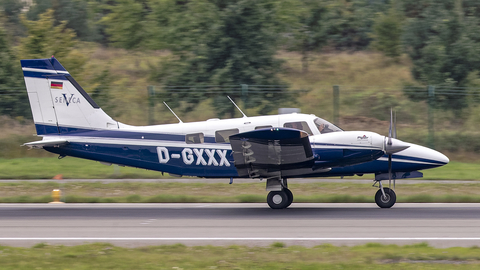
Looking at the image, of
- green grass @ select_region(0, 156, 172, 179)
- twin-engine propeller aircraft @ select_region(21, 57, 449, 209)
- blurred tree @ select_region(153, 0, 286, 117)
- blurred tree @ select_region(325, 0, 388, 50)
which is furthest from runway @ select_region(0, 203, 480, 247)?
blurred tree @ select_region(325, 0, 388, 50)

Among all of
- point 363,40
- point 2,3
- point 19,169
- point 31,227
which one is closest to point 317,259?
point 31,227

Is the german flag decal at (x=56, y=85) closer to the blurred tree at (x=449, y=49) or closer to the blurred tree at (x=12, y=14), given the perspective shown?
the blurred tree at (x=449, y=49)

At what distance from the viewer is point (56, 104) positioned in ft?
47.2

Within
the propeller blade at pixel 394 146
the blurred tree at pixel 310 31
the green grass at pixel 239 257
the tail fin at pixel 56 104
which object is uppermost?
the blurred tree at pixel 310 31

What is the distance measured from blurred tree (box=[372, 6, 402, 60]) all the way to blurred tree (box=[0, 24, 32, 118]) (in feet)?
74.4

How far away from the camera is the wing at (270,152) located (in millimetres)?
12078

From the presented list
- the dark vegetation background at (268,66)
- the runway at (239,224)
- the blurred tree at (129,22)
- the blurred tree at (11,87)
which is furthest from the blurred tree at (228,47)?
the runway at (239,224)

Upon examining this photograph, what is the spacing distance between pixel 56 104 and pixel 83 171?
634 centimetres

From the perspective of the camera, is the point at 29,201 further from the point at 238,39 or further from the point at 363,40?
the point at 363,40

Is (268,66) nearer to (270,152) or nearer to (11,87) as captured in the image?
(11,87)

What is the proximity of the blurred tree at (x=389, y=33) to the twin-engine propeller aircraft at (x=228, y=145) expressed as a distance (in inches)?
951

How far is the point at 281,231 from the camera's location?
10.4 meters

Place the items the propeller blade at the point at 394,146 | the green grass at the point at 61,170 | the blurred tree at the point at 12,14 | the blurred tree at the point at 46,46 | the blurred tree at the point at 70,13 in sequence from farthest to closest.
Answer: the blurred tree at the point at 12,14 < the blurred tree at the point at 70,13 < the blurred tree at the point at 46,46 < the green grass at the point at 61,170 < the propeller blade at the point at 394,146

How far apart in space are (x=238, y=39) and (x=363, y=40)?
17172mm
